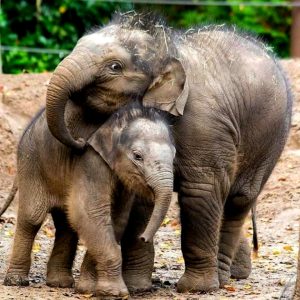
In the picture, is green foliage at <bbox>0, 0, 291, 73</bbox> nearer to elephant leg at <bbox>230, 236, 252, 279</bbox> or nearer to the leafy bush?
the leafy bush

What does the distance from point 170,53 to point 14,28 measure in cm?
1202

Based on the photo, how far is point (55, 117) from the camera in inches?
364

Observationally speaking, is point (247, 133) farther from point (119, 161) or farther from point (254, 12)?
point (254, 12)

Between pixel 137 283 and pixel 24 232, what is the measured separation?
0.93 meters

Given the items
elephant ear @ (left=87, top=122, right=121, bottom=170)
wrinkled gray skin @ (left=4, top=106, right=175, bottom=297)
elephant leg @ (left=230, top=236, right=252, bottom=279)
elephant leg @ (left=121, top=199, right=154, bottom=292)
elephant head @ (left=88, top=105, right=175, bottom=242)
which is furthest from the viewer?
elephant leg @ (left=230, top=236, right=252, bottom=279)

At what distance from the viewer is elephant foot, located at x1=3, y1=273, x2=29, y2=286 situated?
9789mm

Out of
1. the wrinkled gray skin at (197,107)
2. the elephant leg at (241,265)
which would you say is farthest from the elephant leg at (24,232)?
the elephant leg at (241,265)

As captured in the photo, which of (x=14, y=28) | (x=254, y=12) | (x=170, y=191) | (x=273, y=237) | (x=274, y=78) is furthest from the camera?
(x=254, y=12)

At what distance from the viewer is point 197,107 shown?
9.82 meters

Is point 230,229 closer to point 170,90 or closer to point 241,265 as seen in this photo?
point 241,265

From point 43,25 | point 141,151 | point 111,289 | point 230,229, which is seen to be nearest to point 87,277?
point 111,289

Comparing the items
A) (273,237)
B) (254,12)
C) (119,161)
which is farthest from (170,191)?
(254,12)

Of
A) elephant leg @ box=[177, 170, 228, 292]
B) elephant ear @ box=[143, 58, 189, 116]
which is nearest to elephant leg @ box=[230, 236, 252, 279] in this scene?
elephant leg @ box=[177, 170, 228, 292]

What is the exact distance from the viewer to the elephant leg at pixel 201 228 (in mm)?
9922
